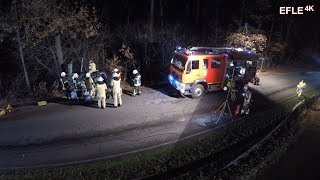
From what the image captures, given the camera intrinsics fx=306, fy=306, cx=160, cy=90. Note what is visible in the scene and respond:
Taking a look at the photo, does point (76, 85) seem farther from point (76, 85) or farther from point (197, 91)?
point (197, 91)

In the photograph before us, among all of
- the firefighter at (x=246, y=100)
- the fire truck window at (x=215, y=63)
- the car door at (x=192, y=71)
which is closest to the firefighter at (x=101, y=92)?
the car door at (x=192, y=71)

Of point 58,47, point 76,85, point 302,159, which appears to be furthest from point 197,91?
point 58,47

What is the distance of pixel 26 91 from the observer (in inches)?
664

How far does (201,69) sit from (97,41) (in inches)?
365

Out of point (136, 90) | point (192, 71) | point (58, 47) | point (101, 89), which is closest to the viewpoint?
point (101, 89)

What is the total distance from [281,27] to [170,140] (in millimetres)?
23209

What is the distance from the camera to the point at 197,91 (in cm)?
1628

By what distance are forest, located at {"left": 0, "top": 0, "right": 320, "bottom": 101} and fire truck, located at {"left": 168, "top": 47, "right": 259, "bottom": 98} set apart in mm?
4341

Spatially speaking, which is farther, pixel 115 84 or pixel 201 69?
pixel 201 69

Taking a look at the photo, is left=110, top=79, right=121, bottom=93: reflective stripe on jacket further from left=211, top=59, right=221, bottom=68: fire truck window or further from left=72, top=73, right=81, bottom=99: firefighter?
left=211, top=59, right=221, bottom=68: fire truck window

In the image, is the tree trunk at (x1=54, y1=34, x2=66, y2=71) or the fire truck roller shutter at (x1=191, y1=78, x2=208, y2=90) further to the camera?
the tree trunk at (x1=54, y1=34, x2=66, y2=71)

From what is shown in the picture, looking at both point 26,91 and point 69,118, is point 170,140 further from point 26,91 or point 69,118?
point 26,91

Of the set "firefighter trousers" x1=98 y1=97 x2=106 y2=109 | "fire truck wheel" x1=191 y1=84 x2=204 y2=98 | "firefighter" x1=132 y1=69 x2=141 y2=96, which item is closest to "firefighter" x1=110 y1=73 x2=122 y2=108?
"firefighter trousers" x1=98 y1=97 x2=106 y2=109

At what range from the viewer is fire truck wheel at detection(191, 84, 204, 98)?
1611cm
